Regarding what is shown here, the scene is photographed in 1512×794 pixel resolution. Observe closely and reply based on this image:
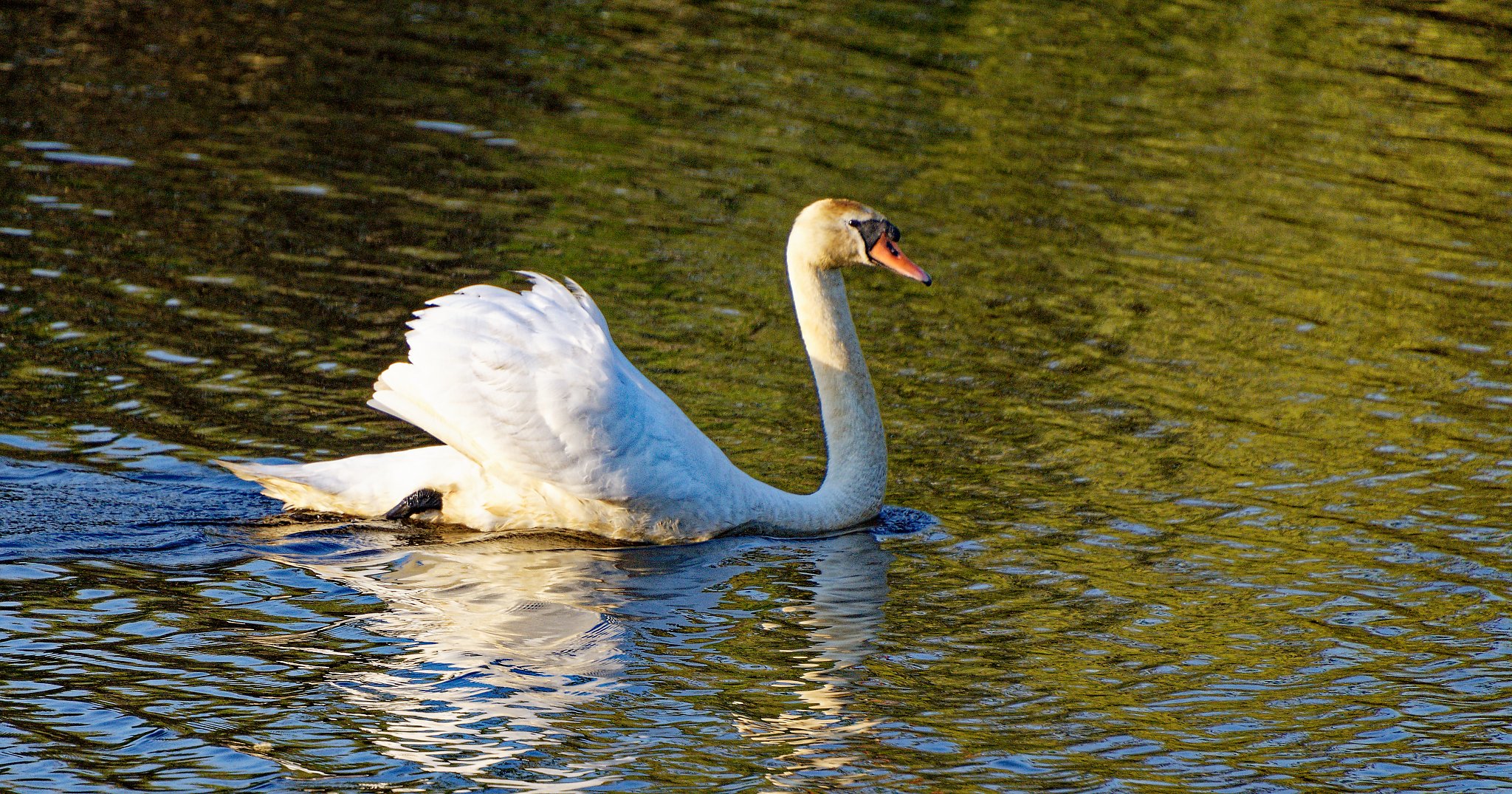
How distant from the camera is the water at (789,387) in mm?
6324

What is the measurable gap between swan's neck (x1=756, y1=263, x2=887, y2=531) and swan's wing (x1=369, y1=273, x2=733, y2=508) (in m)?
0.66

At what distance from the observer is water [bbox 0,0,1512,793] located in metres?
6.32

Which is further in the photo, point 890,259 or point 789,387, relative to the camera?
point 789,387

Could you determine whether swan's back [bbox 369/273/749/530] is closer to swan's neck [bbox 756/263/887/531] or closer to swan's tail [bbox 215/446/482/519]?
swan's tail [bbox 215/446/482/519]

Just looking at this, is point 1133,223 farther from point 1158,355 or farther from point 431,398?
point 431,398

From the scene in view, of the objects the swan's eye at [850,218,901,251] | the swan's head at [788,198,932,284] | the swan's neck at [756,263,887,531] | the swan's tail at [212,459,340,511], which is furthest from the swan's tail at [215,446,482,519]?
the swan's eye at [850,218,901,251]

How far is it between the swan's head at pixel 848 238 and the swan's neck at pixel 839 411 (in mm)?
103

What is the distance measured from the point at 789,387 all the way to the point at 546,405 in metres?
2.99

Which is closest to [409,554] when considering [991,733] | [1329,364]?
[991,733]

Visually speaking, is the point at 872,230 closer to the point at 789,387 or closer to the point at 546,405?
the point at 546,405

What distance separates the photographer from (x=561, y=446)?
792cm

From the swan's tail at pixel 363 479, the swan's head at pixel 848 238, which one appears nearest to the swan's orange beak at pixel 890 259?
the swan's head at pixel 848 238

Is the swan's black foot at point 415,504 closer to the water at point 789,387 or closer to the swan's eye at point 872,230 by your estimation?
the water at point 789,387

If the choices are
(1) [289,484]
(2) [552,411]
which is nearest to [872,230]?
(2) [552,411]
